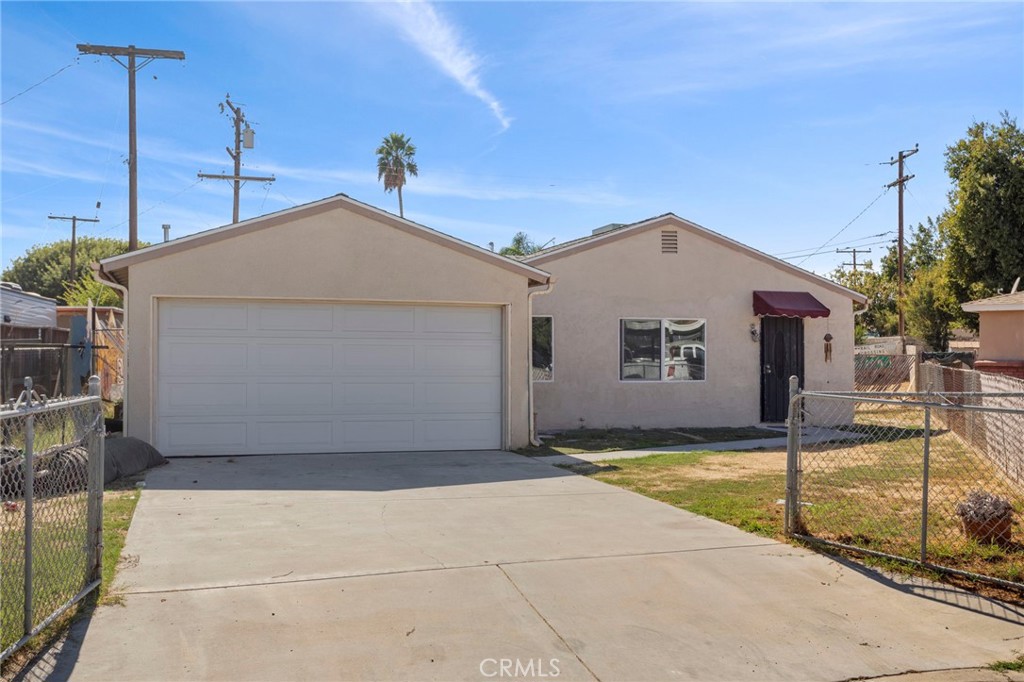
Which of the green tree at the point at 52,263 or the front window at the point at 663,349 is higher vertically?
the green tree at the point at 52,263

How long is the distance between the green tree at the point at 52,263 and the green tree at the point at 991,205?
49013 mm

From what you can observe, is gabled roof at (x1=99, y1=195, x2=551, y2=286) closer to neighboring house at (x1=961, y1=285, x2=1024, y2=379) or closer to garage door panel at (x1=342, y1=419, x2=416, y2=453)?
garage door panel at (x1=342, y1=419, x2=416, y2=453)

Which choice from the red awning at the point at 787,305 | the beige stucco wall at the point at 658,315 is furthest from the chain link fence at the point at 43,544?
the red awning at the point at 787,305

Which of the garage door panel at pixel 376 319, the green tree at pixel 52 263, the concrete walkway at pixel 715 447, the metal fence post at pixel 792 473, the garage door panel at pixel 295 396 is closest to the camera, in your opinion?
the metal fence post at pixel 792 473

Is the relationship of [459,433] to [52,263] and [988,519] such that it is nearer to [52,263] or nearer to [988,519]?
[988,519]

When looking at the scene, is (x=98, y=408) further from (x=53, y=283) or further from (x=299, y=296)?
(x=53, y=283)

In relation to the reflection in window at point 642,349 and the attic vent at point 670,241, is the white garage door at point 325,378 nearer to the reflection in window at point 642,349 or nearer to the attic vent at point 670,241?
the reflection in window at point 642,349

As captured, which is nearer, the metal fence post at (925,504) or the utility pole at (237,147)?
the metal fence post at (925,504)

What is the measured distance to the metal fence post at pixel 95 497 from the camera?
216 inches

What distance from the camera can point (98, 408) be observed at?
5660mm

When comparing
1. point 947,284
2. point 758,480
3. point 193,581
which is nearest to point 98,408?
point 193,581

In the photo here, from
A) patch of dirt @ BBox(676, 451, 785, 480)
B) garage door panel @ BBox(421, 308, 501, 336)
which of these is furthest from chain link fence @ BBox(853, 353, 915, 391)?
garage door panel @ BBox(421, 308, 501, 336)

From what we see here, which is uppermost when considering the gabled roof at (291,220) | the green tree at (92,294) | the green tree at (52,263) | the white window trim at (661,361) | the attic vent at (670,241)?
the green tree at (52,263)

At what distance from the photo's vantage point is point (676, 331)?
17.2m
